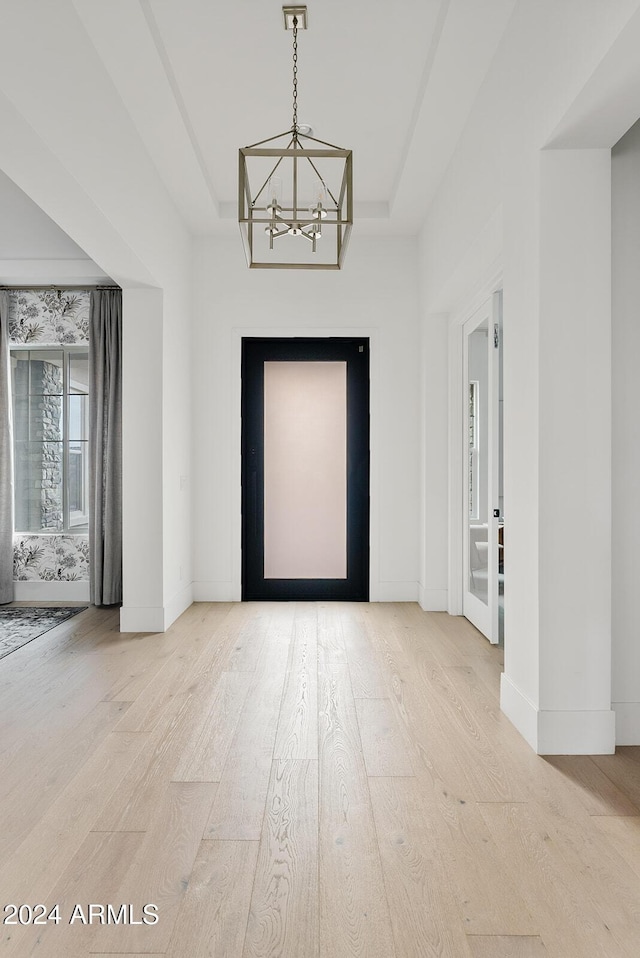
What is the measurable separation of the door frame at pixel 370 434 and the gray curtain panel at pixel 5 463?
67.1 inches

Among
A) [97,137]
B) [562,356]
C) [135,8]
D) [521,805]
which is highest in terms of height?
[135,8]

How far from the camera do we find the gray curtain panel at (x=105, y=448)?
16.4ft

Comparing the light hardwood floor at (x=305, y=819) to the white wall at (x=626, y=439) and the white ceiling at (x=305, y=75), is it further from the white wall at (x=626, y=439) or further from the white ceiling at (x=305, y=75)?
the white ceiling at (x=305, y=75)

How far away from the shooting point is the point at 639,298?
A: 2.46m

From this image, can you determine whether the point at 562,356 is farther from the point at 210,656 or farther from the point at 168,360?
the point at 168,360

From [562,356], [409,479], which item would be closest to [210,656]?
[409,479]

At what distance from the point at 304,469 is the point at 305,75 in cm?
285

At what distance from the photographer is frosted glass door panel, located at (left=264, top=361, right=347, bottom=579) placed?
5234 mm

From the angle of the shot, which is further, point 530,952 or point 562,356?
point 562,356

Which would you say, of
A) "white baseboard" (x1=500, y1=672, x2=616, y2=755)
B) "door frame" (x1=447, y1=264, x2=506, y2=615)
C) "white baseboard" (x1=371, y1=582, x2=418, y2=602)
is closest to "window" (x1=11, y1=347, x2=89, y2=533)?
"white baseboard" (x1=371, y1=582, x2=418, y2=602)

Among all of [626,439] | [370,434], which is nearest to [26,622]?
[370,434]

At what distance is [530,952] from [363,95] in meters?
3.73

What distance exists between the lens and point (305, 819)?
1970 mm

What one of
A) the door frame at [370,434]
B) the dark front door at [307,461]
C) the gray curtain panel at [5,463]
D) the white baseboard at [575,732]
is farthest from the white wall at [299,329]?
the white baseboard at [575,732]
